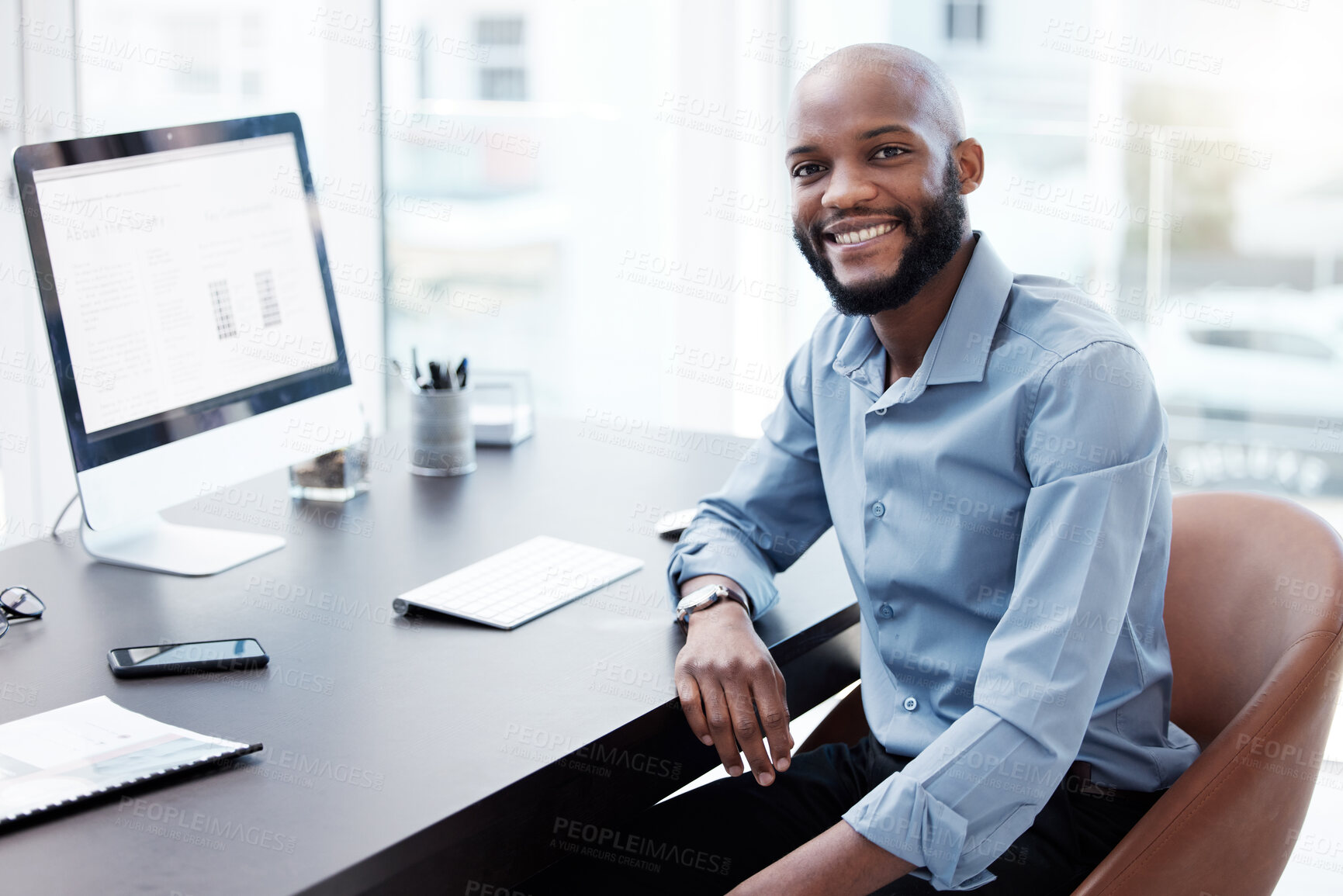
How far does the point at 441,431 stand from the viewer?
6.36 feet

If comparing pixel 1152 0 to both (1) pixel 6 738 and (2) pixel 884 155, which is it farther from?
(1) pixel 6 738

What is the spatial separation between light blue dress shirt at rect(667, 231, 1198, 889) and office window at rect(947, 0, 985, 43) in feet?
5.59

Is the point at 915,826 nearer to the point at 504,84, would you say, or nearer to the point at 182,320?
the point at 182,320

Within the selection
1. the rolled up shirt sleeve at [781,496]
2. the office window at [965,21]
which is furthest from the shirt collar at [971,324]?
the office window at [965,21]

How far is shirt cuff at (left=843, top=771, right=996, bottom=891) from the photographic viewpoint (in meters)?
1.11

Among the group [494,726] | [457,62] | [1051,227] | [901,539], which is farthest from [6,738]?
[457,62]

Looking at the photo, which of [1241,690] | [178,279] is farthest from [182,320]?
[1241,690]

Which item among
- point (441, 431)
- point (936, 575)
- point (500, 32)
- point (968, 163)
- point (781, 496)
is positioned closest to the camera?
point (936, 575)

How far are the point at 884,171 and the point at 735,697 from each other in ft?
1.97

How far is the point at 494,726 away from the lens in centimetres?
113

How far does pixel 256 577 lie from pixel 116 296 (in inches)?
15.1

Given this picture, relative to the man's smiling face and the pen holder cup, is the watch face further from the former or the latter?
the pen holder cup

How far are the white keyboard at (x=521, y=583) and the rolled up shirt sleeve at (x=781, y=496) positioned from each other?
0.36 feet

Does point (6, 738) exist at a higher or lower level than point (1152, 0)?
lower
